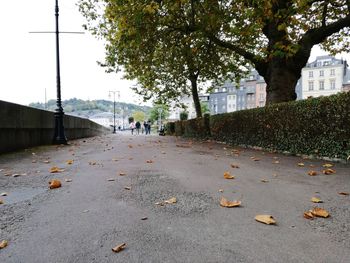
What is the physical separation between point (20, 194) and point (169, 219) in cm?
227

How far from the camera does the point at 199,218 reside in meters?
3.09

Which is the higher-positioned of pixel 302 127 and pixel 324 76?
pixel 324 76

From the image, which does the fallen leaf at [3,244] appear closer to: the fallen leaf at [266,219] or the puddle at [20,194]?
the puddle at [20,194]

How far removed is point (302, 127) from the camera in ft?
28.3

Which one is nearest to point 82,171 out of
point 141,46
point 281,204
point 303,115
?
point 281,204

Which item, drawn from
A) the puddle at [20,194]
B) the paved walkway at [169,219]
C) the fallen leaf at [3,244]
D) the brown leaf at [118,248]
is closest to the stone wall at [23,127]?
the paved walkway at [169,219]

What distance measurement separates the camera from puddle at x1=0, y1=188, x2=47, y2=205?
3.81m

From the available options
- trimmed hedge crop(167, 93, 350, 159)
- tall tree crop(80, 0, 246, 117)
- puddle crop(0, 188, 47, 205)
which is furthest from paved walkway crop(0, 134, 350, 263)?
tall tree crop(80, 0, 246, 117)

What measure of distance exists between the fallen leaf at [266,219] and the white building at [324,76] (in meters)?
85.8

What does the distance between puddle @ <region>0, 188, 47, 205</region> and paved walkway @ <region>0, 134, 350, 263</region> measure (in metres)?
0.01

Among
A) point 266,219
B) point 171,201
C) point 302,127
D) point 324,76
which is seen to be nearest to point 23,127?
point 171,201

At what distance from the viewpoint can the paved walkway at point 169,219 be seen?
2.29 meters

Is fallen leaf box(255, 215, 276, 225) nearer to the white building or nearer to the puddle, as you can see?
the puddle

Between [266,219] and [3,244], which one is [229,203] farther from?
[3,244]
